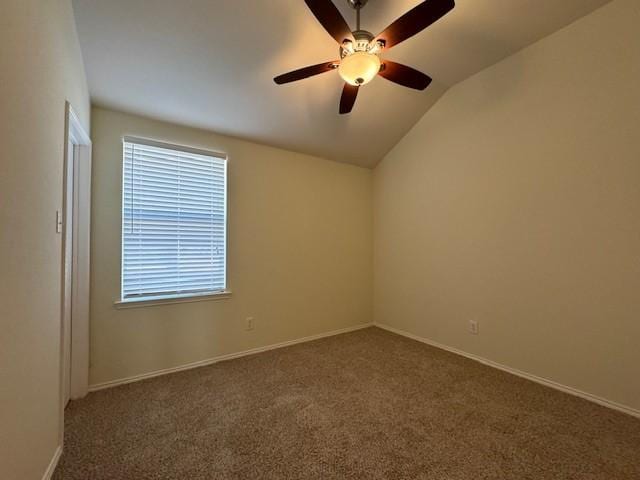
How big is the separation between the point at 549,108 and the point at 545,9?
0.69 metres

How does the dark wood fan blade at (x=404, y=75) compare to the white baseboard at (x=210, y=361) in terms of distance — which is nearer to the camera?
the dark wood fan blade at (x=404, y=75)

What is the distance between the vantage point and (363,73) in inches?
64.4

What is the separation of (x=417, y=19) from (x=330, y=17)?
439mm

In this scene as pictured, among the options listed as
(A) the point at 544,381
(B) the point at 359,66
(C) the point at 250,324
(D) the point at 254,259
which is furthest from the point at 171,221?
(A) the point at 544,381

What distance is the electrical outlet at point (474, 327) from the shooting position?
2807 millimetres

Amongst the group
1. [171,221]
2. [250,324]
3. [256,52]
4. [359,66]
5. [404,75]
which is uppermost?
[256,52]

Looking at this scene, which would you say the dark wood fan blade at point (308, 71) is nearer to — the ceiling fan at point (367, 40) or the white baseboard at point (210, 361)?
the ceiling fan at point (367, 40)

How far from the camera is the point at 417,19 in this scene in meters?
1.44

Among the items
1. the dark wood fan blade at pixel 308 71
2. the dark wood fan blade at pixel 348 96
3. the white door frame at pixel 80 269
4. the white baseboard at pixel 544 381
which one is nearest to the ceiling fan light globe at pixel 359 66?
the dark wood fan blade at pixel 308 71

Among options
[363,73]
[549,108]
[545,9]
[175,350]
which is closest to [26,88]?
[363,73]

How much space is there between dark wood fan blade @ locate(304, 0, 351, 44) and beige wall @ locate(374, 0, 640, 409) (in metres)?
1.87

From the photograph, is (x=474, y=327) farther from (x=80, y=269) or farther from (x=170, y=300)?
(x=80, y=269)

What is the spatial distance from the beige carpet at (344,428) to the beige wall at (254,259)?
0.33 metres

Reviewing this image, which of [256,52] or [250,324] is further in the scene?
[250,324]
